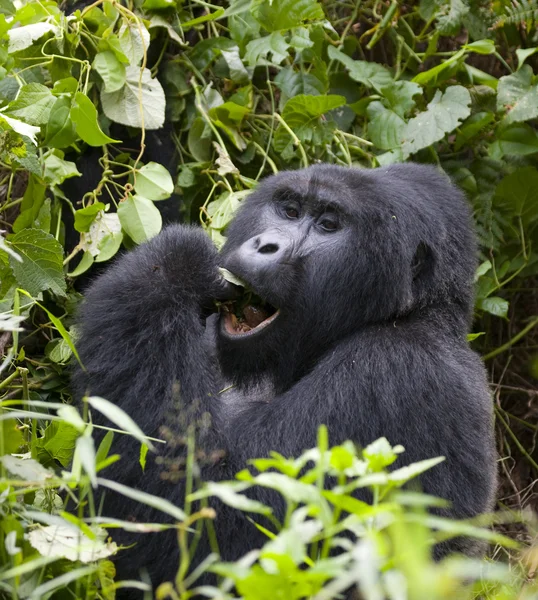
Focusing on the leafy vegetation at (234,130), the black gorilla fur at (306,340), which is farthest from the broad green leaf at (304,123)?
the black gorilla fur at (306,340)

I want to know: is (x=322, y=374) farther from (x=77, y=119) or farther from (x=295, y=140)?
(x=295, y=140)

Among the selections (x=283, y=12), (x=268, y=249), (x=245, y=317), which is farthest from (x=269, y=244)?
(x=283, y=12)

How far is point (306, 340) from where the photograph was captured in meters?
3.23

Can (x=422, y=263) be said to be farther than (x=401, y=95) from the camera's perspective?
No

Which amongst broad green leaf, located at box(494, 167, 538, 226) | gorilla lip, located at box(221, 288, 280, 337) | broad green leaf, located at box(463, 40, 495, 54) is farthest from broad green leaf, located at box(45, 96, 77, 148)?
broad green leaf, located at box(494, 167, 538, 226)

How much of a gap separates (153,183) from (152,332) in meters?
1.31

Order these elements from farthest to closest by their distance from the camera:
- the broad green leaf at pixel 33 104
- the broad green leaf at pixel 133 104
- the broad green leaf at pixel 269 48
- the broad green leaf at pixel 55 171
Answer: the broad green leaf at pixel 269 48 < the broad green leaf at pixel 133 104 < the broad green leaf at pixel 55 171 < the broad green leaf at pixel 33 104

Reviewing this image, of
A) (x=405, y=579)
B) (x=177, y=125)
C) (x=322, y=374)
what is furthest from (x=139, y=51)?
(x=405, y=579)

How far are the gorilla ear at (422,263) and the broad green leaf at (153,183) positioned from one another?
132 cm

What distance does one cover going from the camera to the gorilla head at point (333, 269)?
3152 millimetres

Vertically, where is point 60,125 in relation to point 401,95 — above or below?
above

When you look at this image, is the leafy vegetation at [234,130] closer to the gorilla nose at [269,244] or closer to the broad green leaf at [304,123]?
the broad green leaf at [304,123]

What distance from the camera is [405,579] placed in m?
1.43

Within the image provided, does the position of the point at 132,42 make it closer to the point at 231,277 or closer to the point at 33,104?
the point at 33,104
